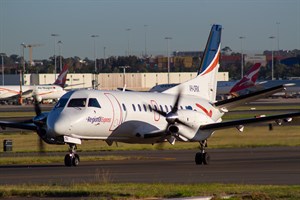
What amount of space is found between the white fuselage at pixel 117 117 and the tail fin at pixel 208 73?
2653mm

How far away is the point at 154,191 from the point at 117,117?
11.3 metres

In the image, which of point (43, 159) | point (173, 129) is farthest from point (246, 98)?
point (43, 159)

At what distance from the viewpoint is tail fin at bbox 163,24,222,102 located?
36.7 m

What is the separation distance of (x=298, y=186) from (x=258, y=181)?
2.03 m

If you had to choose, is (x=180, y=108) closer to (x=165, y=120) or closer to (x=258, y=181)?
(x=165, y=120)

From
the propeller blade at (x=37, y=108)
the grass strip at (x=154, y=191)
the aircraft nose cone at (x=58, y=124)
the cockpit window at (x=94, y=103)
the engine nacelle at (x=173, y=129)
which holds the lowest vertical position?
the grass strip at (x=154, y=191)

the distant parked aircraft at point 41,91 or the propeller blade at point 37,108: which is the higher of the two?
the propeller blade at point 37,108

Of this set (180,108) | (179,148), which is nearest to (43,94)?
(179,148)

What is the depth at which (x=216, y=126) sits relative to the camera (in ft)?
101

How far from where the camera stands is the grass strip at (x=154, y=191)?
18562 mm

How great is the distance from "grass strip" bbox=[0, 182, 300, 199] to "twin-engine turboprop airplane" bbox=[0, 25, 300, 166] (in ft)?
24.3

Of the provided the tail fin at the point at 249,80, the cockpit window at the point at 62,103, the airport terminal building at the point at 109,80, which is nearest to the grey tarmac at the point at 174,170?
the cockpit window at the point at 62,103

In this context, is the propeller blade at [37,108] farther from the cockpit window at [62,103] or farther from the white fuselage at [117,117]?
the white fuselage at [117,117]

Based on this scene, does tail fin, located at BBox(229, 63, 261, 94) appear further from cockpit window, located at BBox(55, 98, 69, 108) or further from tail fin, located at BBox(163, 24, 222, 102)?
cockpit window, located at BBox(55, 98, 69, 108)
